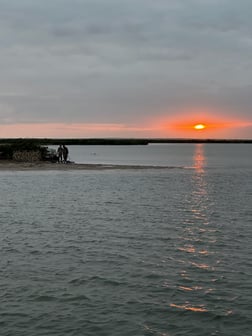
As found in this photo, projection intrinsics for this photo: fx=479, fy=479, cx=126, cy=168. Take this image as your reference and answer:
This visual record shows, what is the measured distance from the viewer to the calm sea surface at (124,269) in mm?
10484

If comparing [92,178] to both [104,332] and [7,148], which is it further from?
[104,332]

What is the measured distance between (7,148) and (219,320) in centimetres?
5997

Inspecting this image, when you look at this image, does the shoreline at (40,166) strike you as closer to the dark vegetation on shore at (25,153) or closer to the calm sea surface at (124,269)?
the dark vegetation on shore at (25,153)

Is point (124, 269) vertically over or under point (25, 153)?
under

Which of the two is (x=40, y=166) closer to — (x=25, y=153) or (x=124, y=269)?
(x=25, y=153)

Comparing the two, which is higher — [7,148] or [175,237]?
[7,148]

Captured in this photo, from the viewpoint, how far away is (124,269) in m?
14.4

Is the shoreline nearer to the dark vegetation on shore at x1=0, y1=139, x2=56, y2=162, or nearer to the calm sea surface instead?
the dark vegetation on shore at x1=0, y1=139, x2=56, y2=162

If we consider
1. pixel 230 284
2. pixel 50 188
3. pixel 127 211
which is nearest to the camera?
pixel 230 284

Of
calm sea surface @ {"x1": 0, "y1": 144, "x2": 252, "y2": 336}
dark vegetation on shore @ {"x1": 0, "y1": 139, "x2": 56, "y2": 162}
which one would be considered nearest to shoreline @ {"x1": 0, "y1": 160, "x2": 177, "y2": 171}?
dark vegetation on shore @ {"x1": 0, "y1": 139, "x2": 56, "y2": 162}

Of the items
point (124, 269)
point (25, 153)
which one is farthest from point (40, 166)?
point (124, 269)

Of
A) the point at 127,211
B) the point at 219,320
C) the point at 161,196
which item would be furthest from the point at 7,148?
the point at 219,320

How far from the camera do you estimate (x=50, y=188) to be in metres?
39.9

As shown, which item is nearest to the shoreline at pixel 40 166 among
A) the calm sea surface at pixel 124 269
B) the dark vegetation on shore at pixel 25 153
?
the dark vegetation on shore at pixel 25 153
